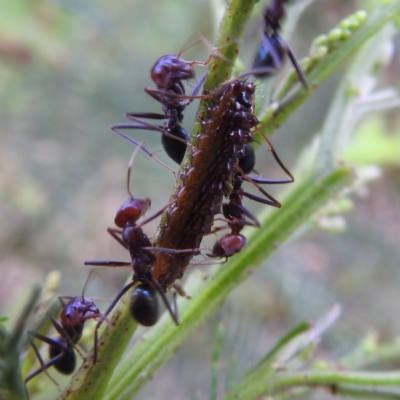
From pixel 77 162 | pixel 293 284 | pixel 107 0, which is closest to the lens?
pixel 293 284

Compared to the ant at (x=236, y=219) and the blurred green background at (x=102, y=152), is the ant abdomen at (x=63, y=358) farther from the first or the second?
the blurred green background at (x=102, y=152)

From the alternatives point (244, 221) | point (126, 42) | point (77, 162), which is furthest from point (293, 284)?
point (126, 42)

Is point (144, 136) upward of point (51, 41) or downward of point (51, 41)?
downward

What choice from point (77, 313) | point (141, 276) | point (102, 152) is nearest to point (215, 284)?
point (141, 276)

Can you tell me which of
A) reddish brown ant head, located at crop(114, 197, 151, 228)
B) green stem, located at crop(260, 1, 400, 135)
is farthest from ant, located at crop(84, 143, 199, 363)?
green stem, located at crop(260, 1, 400, 135)

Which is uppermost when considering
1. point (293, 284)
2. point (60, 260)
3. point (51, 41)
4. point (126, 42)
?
point (51, 41)

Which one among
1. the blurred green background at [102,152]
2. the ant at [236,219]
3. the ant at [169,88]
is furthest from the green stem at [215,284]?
the blurred green background at [102,152]

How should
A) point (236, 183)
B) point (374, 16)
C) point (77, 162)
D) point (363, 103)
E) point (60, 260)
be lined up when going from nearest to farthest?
1. point (236, 183)
2. point (374, 16)
3. point (363, 103)
4. point (77, 162)
5. point (60, 260)

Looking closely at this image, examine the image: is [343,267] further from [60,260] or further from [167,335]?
[167,335]
